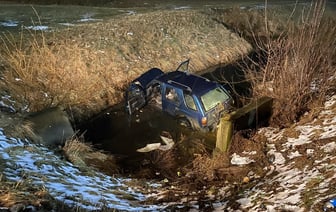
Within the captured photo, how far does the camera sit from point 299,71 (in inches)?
426

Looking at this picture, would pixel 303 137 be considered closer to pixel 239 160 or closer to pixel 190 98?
pixel 239 160

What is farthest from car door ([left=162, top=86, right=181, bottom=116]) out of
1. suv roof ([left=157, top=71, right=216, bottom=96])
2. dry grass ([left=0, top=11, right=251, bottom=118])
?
dry grass ([left=0, top=11, right=251, bottom=118])

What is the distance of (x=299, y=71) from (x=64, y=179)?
6.53 m

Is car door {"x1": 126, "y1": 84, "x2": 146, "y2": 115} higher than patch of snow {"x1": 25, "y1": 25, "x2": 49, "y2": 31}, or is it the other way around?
patch of snow {"x1": 25, "y1": 25, "x2": 49, "y2": 31}

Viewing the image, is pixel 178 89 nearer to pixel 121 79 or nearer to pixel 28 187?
pixel 121 79

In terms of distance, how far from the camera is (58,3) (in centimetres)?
2820

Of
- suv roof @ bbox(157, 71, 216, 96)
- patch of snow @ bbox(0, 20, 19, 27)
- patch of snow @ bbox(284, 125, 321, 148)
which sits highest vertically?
patch of snow @ bbox(0, 20, 19, 27)

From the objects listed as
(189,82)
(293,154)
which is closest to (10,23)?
(189,82)

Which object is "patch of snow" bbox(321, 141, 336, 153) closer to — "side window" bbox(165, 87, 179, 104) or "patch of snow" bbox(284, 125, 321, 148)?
"patch of snow" bbox(284, 125, 321, 148)

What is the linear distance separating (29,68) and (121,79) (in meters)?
3.64

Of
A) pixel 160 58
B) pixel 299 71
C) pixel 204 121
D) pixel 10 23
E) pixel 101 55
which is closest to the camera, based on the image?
pixel 299 71

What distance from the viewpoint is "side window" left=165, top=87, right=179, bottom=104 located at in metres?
12.9

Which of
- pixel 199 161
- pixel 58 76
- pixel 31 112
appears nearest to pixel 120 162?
pixel 199 161

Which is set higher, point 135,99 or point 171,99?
point 171,99
